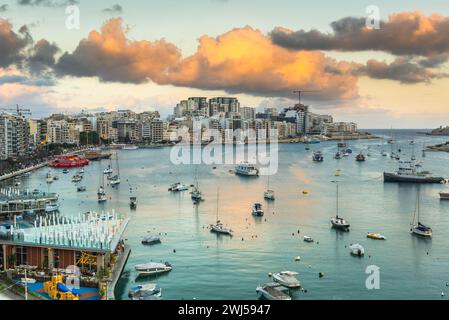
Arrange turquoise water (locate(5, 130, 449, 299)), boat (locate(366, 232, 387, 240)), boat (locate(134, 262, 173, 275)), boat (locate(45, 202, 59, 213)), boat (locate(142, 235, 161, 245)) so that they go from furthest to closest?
boat (locate(45, 202, 59, 213)) < boat (locate(366, 232, 387, 240)) < boat (locate(142, 235, 161, 245)) < boat (locate(134, 262, 173, 275)) < turquoise water (locate(5, 130, 449, 299))

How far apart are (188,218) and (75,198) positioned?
435cm

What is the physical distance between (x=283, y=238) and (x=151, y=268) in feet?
8.61

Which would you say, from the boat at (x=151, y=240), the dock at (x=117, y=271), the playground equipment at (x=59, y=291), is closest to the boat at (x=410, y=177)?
the boat at (x=151, y=240)

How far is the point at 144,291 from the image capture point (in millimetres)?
5457

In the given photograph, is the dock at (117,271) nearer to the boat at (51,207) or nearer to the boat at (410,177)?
the boat at (51,207)

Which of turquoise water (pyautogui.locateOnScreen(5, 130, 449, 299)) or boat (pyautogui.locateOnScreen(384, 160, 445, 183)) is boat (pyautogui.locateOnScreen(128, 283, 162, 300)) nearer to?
turquoise water (pyautogui.locateOnScreen(5, 130, 449, 299))

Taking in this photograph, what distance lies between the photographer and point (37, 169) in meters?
21.0

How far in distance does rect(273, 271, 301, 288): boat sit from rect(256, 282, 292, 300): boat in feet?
0.39

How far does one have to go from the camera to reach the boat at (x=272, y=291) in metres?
5.36

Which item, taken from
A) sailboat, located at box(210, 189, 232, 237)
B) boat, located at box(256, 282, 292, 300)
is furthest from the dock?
sailboat, located at box(210, 189, 232, 237)

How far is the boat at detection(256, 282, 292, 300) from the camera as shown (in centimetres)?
536

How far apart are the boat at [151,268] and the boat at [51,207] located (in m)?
5.00
